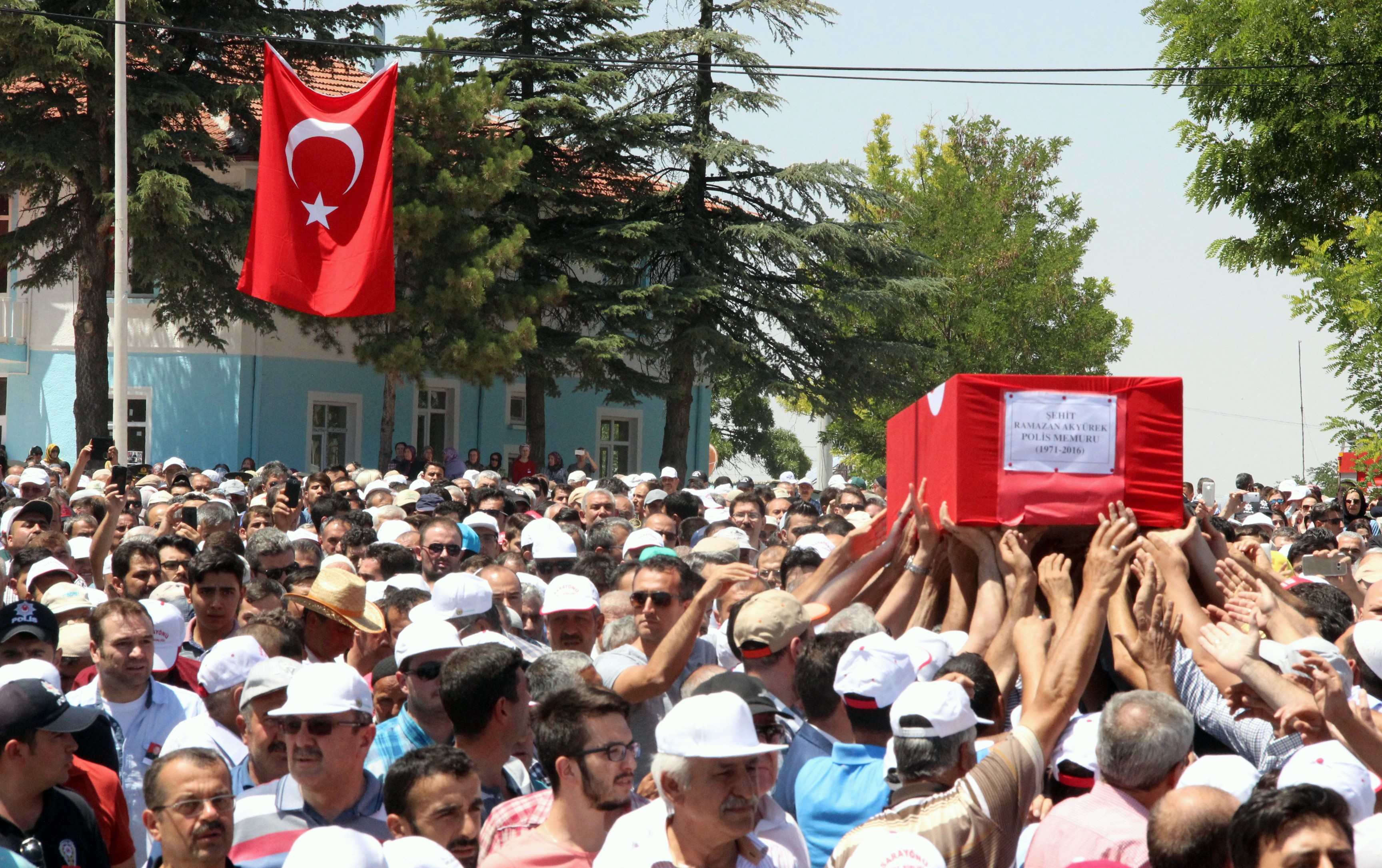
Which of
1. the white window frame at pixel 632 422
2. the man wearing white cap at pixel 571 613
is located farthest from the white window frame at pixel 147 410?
the man wearing white cap at pixel 571 613

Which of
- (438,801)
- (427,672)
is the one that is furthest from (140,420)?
(438,801)

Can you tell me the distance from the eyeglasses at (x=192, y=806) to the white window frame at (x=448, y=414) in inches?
1150

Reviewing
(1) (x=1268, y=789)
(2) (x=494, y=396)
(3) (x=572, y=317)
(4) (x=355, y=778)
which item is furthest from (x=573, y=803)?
(2) (x=494, y=396)

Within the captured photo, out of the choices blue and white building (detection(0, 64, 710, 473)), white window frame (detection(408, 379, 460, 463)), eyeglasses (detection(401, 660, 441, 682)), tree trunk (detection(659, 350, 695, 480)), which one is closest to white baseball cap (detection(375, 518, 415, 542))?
eyeglasses (detection(401, 660, 441, 682))

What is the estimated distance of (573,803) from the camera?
4.03 m

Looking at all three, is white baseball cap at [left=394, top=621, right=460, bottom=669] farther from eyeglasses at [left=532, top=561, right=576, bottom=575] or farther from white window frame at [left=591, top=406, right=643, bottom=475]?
white window frame at [left=591, top=406, right=643, bottom=475]

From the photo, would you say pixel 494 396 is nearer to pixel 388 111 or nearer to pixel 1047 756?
pixel 388 111

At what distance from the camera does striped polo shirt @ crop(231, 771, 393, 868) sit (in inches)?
166

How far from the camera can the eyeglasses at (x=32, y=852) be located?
13.2 ft

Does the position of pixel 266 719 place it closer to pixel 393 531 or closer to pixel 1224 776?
pixel 1224 776

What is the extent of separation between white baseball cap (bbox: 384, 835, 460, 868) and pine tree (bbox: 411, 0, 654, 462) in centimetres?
2563

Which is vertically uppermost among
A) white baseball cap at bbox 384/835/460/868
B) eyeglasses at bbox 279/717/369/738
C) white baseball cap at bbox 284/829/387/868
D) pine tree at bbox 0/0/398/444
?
pine tree at bbox 0/0/398/444

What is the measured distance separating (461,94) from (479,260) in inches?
123

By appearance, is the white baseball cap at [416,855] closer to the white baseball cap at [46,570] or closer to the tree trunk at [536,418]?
the white baseball cap at [46,570]
